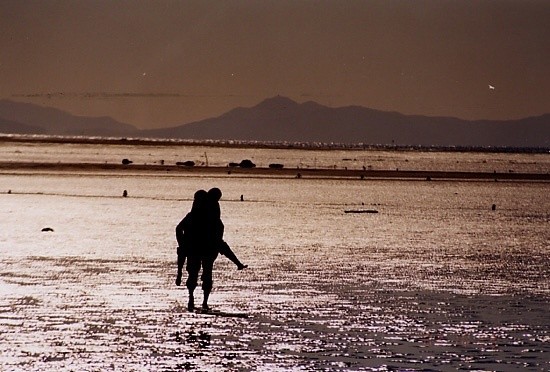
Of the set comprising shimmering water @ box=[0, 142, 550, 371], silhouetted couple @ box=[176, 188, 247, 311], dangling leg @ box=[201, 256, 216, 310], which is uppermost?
silhouetted couple @ box=[176, 188, 247, 311]

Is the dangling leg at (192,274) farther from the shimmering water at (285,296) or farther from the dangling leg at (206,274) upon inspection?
the shimmering water at (285,296)

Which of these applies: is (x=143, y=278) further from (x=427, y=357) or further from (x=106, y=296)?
(x=427, y=357)

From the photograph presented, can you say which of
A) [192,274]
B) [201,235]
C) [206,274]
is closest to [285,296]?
[206,274]

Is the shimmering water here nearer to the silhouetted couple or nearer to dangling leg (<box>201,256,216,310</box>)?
dangling leg (<box>201,256,216,310</box>)

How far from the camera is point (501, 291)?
2391 centimetres

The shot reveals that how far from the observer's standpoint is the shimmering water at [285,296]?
51.5ft

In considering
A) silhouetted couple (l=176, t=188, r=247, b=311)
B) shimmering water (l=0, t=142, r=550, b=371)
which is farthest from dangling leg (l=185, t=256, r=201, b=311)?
shimmering water (l=0, t=142, r=550, b=371)

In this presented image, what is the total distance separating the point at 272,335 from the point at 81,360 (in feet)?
11.0

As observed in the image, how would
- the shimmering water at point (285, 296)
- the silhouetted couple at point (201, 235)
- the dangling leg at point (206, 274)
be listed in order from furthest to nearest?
the dangling leg at point (206, 274), the silhouetted couple at point (201, 235), the shimmering water at point (285, 296)

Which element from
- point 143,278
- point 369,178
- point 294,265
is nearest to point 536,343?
point 143,278

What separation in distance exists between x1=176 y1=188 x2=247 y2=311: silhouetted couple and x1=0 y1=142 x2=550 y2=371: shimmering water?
818 millimetres

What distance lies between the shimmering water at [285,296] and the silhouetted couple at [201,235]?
0.82m

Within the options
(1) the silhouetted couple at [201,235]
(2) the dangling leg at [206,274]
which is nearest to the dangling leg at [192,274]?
(1) the silhouetted couple at [201,235]

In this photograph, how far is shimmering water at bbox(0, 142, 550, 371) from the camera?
15703mm
